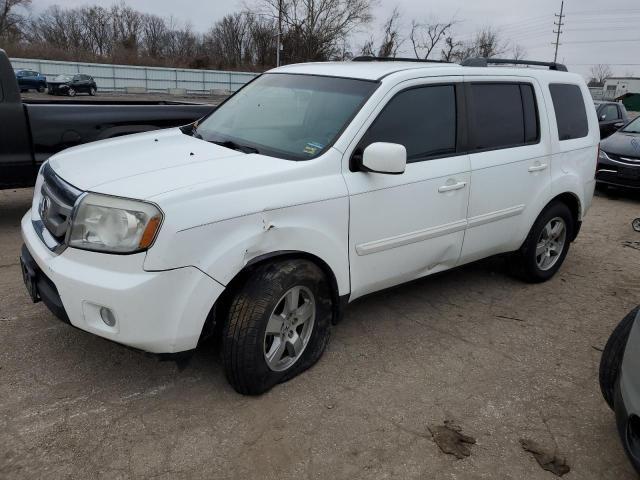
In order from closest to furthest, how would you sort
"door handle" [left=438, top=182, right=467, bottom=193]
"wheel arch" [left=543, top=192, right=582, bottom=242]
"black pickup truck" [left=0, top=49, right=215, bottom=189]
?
"door handle" [left=438, top=182, right=467, bottom=193], "wheel arch" [left=543, top=192, right=582, bottom=242], "black pickup truck" [left=0, top=49, right=215, bottom=189]

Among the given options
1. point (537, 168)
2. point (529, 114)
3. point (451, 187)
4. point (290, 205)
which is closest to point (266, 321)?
point (290, 205)

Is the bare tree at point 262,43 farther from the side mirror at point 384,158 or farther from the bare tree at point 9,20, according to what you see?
the side mirror at point 384,158

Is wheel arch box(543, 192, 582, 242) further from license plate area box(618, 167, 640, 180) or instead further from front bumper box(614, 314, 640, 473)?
license plate area box(618, 167, 640, 180)

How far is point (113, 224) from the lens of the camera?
2.60 meters

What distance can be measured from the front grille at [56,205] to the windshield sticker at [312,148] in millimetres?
1246

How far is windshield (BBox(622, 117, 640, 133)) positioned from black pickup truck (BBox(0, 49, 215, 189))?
360 inches

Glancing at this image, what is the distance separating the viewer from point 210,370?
3.30 m

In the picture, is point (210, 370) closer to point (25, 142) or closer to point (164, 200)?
point (164, 200)

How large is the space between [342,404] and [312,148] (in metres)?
1.47

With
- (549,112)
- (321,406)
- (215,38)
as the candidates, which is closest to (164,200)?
(321,406)

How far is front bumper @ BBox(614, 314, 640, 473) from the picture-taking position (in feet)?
7.49

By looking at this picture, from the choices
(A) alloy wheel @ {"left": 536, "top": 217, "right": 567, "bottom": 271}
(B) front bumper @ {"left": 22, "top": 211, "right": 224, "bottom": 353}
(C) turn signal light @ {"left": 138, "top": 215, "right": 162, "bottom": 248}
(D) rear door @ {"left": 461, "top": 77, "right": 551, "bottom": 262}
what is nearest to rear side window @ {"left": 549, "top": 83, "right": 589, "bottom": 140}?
(D) rear door @ {"left": 461, "top": 77, "right": 551, "bottom": 262}

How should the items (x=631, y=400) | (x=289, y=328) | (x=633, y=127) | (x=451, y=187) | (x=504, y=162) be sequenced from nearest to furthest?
1. (x=631, y=400)
2. (x=289, y=328)
3. (x=451, y=187)
4. (x=504, y=162)
5. (x=633, y=127)

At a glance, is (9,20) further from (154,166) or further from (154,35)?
(154,166)
